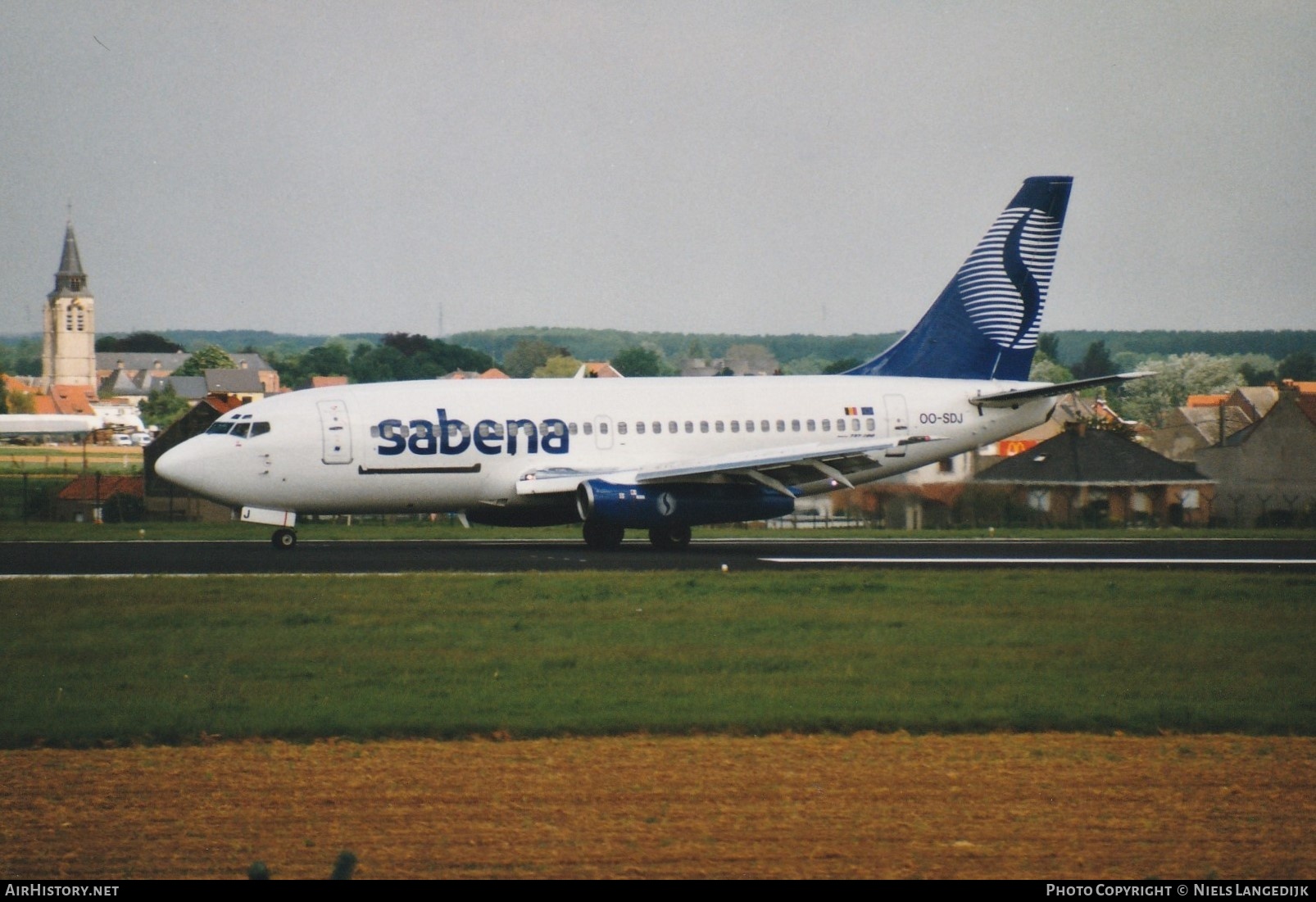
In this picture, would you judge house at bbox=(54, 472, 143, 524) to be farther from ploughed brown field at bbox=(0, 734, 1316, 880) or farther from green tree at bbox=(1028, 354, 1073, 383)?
green tree at bbox=(1028, 354, 1073, 383)

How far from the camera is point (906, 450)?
39219 millimetres

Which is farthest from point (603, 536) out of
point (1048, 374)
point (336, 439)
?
point (1048, 374)

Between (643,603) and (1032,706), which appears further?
(643,603)

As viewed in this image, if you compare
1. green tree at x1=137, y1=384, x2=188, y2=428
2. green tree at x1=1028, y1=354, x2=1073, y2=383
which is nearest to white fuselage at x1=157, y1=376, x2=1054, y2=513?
green tree at x1=1028, y1=354, x2=1073, y2=383

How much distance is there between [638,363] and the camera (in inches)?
5881

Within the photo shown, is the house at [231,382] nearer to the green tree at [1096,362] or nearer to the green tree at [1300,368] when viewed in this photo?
the green tree at [1096,362]

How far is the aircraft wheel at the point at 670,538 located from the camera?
1449 inches

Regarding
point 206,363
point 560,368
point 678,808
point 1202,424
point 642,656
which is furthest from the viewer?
Answer: point 206,363

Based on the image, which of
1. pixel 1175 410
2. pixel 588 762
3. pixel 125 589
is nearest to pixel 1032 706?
pixel 588 762

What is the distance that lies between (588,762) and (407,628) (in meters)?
8.36

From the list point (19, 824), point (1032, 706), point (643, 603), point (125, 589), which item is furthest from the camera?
point (125, 589)

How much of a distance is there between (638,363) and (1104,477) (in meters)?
87.9

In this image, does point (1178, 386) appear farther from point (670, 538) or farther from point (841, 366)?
point (670, 538)
